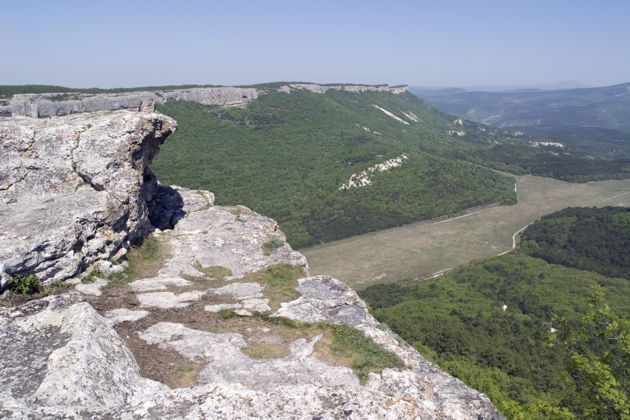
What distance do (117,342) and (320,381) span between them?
417 centimetres

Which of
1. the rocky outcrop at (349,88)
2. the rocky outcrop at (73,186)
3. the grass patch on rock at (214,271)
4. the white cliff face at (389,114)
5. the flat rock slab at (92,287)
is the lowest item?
the grass patch on rock at (214,271)

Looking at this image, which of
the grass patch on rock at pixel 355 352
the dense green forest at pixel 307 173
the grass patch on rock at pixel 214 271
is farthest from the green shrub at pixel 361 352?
the dense green forest at pixel 307 173

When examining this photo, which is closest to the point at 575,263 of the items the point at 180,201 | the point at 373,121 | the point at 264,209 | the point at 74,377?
the point at 264,209

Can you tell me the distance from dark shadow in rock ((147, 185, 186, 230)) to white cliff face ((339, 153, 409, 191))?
4758 cm

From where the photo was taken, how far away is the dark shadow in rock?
58.4 ft

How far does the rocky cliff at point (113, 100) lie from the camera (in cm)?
4944

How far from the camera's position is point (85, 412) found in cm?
622

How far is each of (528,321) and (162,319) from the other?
94.0ft

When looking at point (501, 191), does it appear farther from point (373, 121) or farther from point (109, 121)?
point (109, 121)

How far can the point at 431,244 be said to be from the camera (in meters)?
54.2

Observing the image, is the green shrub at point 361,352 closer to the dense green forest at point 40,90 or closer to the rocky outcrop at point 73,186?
the rocky outcrop at point 73,186

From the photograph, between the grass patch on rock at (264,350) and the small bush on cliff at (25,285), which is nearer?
the grass patch on rock at (264,350)

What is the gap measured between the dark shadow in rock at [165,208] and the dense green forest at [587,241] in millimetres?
43792

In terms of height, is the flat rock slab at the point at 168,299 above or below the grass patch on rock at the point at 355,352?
above
